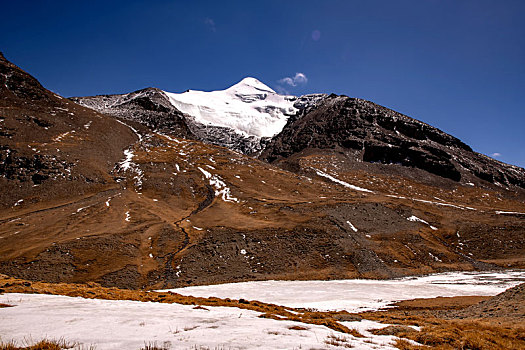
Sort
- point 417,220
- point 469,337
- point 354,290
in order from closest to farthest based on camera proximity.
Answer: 1. point 469,337
2. point 354,290
3. point 417,220

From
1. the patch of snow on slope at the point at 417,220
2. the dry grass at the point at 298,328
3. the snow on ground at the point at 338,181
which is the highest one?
the snow on ground at the point at 338,181

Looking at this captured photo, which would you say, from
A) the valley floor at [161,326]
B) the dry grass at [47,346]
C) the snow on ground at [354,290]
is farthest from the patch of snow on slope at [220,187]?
the dry grass at [47,346]

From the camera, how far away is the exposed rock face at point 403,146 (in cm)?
16188

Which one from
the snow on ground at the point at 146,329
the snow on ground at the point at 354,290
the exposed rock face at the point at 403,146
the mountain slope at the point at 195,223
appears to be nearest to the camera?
the snow on ground at the point at 146,329

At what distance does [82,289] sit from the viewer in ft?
66.6

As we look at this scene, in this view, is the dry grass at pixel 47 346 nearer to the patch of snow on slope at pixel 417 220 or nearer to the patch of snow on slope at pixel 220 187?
the patch of snow on slope at pixel 220 187

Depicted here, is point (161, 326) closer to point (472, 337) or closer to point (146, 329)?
point (146, 329)

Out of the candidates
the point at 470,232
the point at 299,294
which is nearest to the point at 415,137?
the point at 470,232

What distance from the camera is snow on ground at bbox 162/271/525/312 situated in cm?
3086

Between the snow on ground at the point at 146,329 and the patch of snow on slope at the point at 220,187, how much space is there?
6766cm

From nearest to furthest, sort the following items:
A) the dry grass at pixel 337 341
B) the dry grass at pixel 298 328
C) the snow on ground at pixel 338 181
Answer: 1. the dry grass at pixel 337 341
2. the dry grass at pixel 298 328
3. the snow on ground at pixel 338 181

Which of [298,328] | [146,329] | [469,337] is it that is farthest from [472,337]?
[146,329]

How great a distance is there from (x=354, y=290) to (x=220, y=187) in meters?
63.6

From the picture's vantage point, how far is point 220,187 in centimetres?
9344
